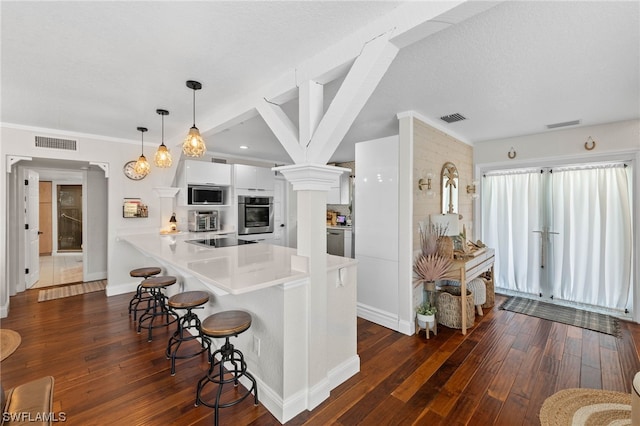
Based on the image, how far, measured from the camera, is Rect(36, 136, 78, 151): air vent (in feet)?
12.1

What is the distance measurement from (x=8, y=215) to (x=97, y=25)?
3659 mm

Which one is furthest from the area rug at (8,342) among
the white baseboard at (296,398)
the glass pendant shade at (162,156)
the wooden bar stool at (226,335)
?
the glass pendant shade at (162,156)

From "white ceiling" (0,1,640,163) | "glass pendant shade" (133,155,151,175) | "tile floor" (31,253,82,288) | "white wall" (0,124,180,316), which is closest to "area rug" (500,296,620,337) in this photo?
"white ceiling" (0,1,640,163)

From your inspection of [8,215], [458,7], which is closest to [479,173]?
[458,7]

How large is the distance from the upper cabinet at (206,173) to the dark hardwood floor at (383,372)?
2286 millimetres

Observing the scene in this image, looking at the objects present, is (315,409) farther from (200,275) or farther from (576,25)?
(576,25)

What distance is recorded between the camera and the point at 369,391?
83.5 inches

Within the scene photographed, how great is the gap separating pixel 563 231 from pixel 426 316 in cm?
272

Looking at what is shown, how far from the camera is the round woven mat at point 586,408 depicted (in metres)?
1.86

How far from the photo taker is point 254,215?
5.32 metres

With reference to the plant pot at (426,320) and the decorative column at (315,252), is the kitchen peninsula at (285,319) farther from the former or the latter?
the plant pot at (426,320)

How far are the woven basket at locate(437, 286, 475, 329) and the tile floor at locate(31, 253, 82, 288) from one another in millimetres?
6172

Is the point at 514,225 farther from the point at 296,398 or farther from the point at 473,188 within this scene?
the point at 296,398

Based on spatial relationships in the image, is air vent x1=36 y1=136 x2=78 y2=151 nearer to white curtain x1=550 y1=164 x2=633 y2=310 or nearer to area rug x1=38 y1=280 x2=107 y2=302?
area rug x1=38 y1=280 x2=107 y2=302
